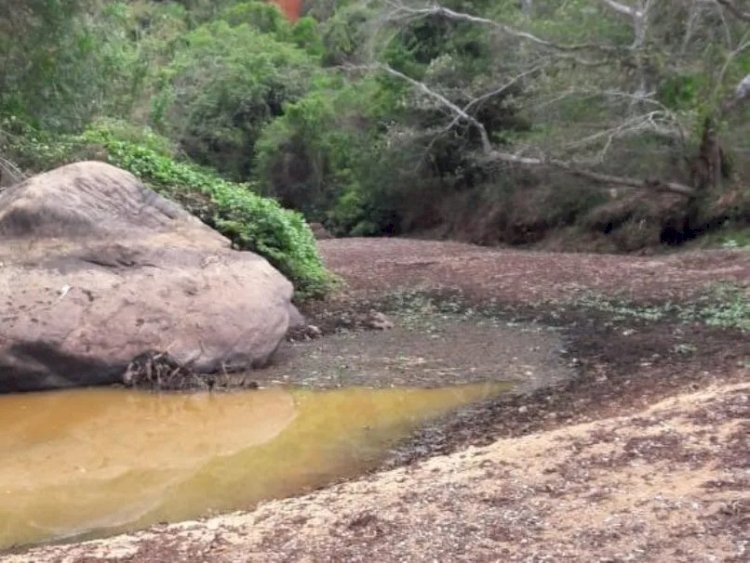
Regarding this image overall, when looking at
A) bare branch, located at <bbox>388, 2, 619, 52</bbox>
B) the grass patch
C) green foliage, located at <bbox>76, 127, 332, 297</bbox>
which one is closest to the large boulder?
green foliage, located at <bbox>76, 127, 332, 297</bbox>

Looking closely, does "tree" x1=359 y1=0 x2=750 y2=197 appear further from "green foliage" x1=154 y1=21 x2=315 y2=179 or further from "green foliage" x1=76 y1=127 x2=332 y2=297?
"green foliage" x1=154 y1=21 x2=315 y2=179

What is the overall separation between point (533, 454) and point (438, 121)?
1950 centimetres

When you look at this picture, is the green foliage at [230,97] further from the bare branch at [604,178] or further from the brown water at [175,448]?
the brown water at [175,448]

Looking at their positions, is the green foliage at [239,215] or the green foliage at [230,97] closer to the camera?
the green foliage at [239,215]

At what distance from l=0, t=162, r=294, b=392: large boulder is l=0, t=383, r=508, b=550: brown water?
0.43 meters

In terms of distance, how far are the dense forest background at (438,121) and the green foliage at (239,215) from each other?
28 mm

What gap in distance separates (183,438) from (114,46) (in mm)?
10162

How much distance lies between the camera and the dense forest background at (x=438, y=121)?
1478cm

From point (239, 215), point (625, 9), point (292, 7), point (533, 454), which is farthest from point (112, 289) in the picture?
point (292, 7)

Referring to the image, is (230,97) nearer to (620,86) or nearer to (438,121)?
(438,121)

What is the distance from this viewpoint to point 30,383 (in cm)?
925

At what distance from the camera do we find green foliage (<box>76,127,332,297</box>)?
12.6 metres

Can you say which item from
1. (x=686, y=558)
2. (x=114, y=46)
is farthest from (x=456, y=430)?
(x=114, y=46)

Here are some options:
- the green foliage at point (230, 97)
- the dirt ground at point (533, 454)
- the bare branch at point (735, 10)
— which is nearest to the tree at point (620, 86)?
the bare branch at point (735, 10)
